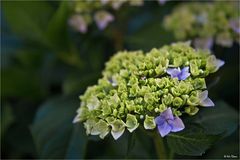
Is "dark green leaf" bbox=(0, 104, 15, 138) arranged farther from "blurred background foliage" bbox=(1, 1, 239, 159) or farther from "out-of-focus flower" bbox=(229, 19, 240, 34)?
"out-of-focus flower" bbox=(229, 19, 240, 34)

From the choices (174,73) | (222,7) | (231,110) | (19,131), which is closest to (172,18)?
(222,7)

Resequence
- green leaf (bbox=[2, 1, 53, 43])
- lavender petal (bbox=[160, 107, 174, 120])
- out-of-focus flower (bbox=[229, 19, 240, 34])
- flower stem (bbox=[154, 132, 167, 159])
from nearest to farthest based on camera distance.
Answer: lavender petal (bbox=[160, 107, 174, 120])
flower stem (bbox=[154, 132, 167, 159])
out-of-focus flower (bbox=[229, 19, 240, 34])
green leaf (bbox=[2, 1, 53, 43])

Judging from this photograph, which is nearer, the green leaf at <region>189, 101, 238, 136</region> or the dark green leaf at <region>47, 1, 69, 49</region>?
the green leaf at <region>189, 101, 238, 136</region>

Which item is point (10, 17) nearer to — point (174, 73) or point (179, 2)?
point (179, 2)

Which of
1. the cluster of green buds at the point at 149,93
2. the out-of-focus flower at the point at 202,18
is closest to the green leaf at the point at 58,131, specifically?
the cluster of green buds at the point at 149,93

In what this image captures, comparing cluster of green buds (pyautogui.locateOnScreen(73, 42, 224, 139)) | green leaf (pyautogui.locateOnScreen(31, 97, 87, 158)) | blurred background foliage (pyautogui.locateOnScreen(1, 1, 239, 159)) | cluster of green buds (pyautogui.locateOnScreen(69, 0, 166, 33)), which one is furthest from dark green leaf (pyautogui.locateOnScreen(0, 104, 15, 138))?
cluster of green buds (pyautogui.locateOnScreen(73, 42, 224, 139))

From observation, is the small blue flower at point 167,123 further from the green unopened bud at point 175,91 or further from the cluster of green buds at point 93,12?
the cluster of green buds at point 93,12

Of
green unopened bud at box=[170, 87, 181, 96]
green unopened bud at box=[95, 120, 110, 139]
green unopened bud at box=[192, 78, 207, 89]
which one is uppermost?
green unopened bud at box=[192, 78, 207, 89]
